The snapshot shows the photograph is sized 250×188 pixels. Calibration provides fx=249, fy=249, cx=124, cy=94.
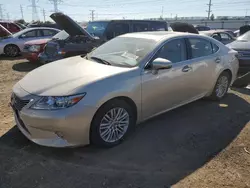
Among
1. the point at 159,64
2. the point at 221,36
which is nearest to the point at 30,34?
the point at 221,36

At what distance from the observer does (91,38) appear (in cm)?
804

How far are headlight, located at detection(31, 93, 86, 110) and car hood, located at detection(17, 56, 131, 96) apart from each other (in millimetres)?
62

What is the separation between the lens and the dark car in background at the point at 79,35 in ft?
25.7

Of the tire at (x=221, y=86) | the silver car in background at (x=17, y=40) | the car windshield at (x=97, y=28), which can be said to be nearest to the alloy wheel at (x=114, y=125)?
the tire at (x=221, y=86)

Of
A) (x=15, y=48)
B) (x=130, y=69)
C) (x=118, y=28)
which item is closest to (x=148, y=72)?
(x=130, y=69)

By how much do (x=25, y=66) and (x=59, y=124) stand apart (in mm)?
7066

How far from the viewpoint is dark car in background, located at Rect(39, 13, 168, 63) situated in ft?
25.7

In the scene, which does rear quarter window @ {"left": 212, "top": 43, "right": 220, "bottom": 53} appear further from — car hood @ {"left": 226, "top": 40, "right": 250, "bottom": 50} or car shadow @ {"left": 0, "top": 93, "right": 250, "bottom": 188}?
car hood @ {"left": 226, "top": 40, "right": 250, "bottom": 50}

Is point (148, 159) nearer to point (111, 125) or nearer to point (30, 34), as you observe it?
point (111, 125)

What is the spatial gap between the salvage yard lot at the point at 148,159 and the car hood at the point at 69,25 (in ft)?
13.8

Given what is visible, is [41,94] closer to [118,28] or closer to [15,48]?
[118,28]

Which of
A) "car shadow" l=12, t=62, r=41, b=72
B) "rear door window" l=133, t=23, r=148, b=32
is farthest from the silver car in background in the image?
"rear door window" l=133, t=23, r=148, b=32

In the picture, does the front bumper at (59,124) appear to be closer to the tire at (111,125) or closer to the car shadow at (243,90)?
the tire at (111,125)

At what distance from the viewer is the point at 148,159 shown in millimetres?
3250
